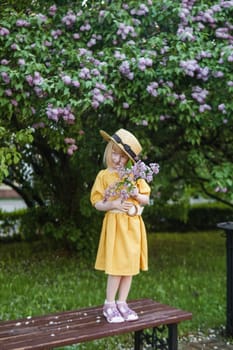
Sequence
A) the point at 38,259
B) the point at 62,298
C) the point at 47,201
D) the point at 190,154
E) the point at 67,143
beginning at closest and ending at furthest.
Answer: the point at 62,298, the point at 67,143, the point at 190,154, the point at 38,259, the point at 47,201

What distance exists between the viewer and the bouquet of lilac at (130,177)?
3.46 meters

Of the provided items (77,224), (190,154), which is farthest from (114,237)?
(77,224)

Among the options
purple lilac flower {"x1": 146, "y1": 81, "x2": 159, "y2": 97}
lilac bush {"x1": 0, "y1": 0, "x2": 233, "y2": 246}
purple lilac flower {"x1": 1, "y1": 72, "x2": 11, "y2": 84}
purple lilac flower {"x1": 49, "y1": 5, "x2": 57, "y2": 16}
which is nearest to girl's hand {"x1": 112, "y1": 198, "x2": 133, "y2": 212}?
lilac bush {"x1": 0, "y1": 0, "x2": 233, "y2": 246}

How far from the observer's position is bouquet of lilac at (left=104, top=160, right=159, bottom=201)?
136 inches

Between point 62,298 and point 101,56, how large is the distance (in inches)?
99.6

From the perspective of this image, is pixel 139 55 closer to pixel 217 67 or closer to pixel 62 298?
pixel 217 67

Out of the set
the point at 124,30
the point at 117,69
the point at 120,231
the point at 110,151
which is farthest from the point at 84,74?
the point at 120,231

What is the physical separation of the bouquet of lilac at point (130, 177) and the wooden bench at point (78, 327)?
0.82m

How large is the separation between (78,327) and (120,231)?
2.14ft

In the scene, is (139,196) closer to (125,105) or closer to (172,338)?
(172,338)

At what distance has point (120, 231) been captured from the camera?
354 centimetres

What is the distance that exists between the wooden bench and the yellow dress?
0.34 meters

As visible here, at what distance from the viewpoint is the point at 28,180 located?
8.79 metres

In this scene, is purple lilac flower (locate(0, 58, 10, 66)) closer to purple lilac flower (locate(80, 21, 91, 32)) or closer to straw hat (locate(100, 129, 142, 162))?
purple lilac flower (locate(80, 21, 91, 32))
